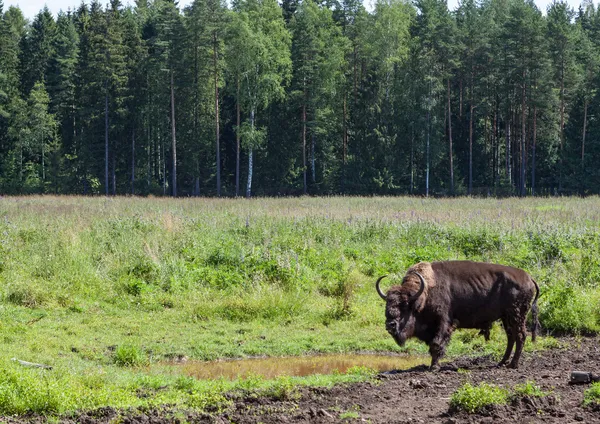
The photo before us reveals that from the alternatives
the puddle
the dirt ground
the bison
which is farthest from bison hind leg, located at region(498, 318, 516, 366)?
the puddle

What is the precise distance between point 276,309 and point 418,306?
16.0 feet

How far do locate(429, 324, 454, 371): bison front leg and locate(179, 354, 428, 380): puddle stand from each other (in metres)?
1.15

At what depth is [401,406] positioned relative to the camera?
8.34 metres

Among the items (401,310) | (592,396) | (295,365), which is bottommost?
(295,365)

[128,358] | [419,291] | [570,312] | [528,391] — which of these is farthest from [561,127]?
[528,391]

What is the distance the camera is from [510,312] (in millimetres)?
11023

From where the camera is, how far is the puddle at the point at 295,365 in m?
11.4

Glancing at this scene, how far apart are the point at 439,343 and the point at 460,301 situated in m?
0.72

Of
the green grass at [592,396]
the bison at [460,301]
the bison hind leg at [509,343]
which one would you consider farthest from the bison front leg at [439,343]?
the green grass at [592,396]

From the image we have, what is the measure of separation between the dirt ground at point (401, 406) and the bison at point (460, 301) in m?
0.80

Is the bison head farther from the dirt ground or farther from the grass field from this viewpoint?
the grass field

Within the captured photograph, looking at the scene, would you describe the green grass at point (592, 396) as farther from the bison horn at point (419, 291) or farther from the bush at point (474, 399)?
the bison horn at point (419, 291)

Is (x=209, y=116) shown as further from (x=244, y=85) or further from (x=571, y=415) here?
(x=571, y=415)

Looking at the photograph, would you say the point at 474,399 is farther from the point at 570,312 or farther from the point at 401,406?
the point at 570,312
